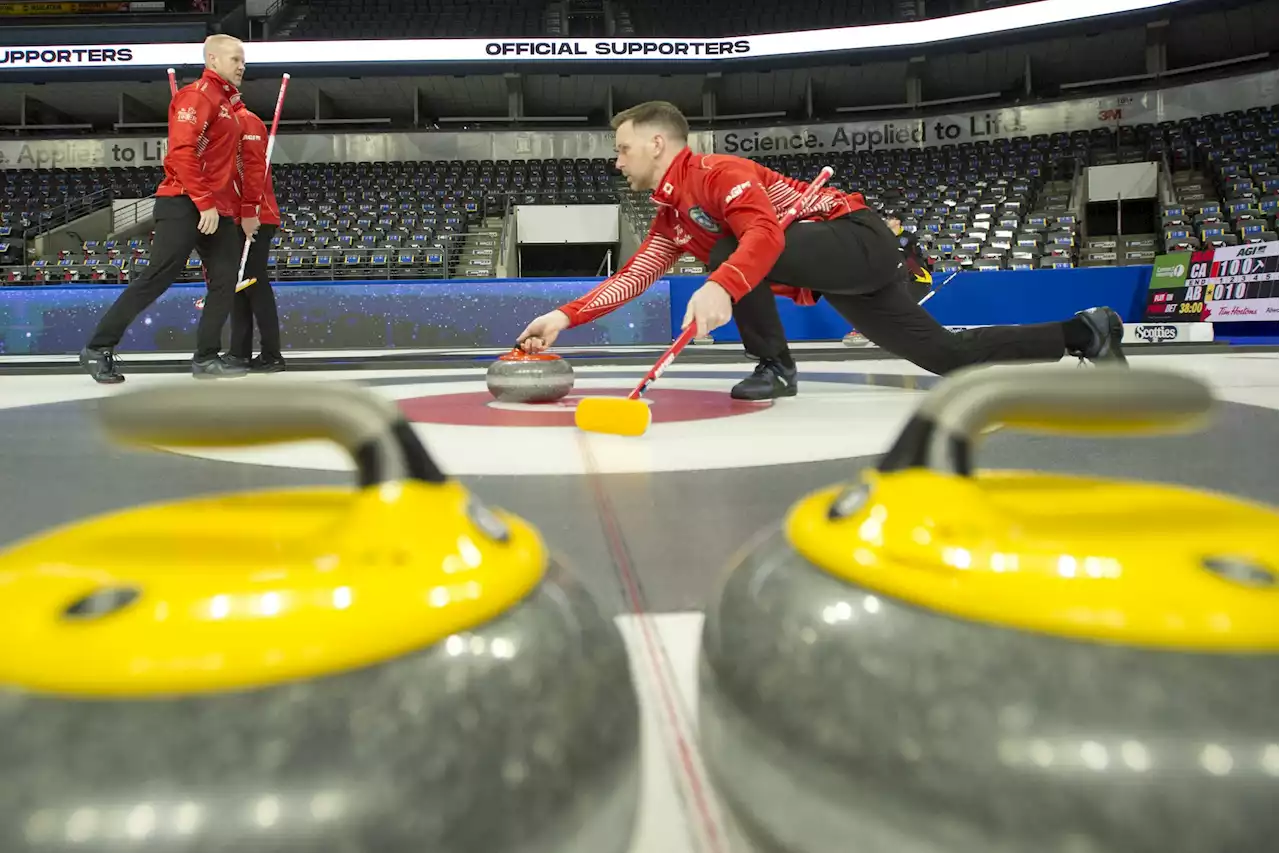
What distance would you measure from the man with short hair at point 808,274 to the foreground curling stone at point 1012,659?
198 cm

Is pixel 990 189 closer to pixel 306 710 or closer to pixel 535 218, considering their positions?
pixel 535 218

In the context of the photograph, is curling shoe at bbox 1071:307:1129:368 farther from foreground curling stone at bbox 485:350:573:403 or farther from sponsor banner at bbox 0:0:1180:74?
sponsor banner at bbox 0:0:1180:74

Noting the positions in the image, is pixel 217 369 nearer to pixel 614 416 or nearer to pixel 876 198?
pixel 614 416

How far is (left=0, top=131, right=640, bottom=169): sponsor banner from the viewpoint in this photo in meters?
18.1

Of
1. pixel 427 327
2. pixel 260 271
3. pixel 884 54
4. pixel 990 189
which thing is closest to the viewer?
pixel 260 271

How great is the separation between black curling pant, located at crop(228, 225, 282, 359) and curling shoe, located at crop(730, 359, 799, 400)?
2560 mm

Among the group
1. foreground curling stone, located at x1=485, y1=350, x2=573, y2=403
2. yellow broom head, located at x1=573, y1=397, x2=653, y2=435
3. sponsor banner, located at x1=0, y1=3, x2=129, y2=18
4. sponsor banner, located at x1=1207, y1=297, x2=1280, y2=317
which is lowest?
yellow broom head, located at x1=573, y1=397, x2=653, y2=435

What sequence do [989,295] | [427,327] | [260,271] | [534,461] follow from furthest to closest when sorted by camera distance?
1. [989,295]
2. [427,327]
3. [260,271]
4. [534,461]

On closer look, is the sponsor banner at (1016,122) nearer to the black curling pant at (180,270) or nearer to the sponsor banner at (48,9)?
the sponsor banner at (48,9)

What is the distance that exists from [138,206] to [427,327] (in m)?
12.9

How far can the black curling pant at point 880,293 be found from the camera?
7.97 ft

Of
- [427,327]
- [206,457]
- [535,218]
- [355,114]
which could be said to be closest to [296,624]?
[206,457]

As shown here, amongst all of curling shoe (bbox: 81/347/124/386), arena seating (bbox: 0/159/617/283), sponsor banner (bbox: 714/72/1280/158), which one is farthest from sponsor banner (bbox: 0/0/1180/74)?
curling shoe (bbox: 81/347/124/386)

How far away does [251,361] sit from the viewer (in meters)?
4.12
